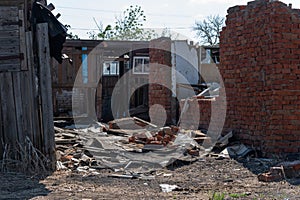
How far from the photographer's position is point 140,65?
780 inches

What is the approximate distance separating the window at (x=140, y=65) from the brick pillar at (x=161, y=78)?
583 cm

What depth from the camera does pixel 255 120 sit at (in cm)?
904

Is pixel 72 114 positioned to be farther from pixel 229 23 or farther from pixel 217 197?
pixel 217 197

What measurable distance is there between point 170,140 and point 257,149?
1903 millimetres

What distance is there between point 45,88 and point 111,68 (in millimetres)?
12251

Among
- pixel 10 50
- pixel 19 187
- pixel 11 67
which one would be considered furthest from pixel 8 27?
pixel 19 187

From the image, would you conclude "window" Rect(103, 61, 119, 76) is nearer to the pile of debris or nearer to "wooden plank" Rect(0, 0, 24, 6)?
the pile of debris

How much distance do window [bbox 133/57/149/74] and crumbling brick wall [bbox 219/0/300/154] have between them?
403 inches

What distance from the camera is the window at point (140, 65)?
766 inches

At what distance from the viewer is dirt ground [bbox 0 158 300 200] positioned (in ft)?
19.8

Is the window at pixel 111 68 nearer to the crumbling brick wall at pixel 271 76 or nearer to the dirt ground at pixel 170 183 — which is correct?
the crumbling brick wall at pixel 271 76

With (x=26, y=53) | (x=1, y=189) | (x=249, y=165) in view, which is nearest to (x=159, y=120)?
(x=249, y=165)

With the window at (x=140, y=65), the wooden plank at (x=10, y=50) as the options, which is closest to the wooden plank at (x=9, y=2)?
the wooden plank at (x=10, y=50)

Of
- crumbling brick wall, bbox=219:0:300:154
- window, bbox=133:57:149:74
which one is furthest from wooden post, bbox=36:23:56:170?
window, bbox=133:57:149:74
